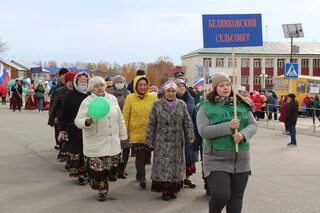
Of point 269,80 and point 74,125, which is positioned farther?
point 269,80

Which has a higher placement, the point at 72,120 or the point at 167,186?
the point at 72,120

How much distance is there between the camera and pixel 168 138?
25.7 feet

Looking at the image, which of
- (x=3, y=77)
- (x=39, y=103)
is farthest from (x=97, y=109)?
(x=3, y=77)

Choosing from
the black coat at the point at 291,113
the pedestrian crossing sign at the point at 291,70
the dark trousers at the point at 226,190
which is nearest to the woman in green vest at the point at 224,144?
the dark trousers at the point at 226,190

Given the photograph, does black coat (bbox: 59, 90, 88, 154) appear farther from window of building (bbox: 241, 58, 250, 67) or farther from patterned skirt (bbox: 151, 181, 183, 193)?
window of building (bbox: 241, 58, 250, 67)

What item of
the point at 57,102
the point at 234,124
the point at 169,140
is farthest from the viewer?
the point at 57,102

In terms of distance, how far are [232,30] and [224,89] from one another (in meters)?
1.33

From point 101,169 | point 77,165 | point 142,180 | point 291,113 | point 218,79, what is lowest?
point 142,180

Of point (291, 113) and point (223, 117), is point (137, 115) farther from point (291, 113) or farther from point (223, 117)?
point (291, 113)

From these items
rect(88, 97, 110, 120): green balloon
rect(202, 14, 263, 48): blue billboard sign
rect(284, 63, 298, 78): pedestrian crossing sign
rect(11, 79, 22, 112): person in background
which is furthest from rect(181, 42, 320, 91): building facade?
rect(202, 14, 263, 48): blue billboard sign

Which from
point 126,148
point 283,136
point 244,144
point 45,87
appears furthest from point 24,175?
point 45,87

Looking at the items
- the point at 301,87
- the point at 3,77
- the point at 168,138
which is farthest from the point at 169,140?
the point at 301,87

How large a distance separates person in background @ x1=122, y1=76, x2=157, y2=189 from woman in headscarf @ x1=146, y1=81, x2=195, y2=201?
29.3 inches

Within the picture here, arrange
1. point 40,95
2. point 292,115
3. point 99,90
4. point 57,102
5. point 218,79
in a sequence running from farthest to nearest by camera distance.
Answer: point 40,95
point 292,115
point 57,102
point 99,90
point 218,79
